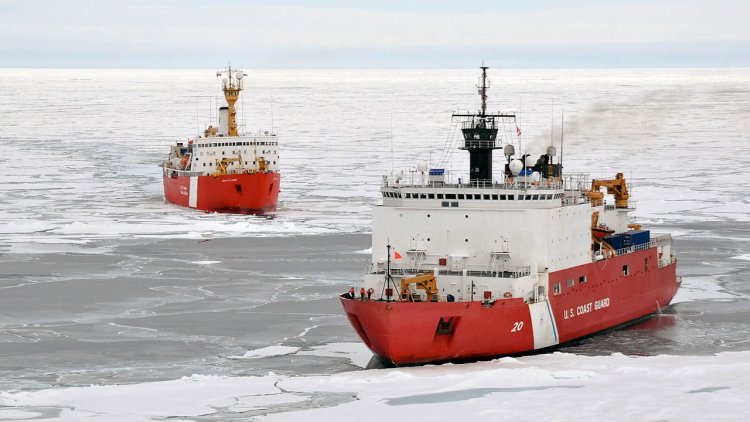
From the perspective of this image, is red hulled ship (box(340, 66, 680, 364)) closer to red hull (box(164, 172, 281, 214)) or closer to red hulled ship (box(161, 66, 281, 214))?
red hull (box(164, 172, 281, 214))

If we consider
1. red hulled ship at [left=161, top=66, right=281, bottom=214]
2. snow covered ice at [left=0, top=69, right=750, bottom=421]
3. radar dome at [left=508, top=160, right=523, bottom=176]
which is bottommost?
snow covered ice at [left=0, top=69, right=750, bottom=421]

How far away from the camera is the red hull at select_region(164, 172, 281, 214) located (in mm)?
53688

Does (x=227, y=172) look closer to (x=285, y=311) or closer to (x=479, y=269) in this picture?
(x=285, y=311)

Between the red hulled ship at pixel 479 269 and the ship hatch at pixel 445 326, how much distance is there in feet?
0.08

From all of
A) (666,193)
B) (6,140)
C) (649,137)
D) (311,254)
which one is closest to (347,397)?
(311,254)

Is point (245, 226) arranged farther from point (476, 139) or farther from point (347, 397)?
point (347, 397)

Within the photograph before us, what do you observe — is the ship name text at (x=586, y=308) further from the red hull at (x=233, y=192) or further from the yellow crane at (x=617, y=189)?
the red hull at (x=233, y=192)

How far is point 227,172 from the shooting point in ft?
183

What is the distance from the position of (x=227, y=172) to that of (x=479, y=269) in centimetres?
3233

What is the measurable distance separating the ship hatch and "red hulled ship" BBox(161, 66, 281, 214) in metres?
31.0

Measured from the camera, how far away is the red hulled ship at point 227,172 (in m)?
53.9

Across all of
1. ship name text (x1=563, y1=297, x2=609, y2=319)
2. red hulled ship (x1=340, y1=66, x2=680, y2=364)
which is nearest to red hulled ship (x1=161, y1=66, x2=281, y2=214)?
red hulled ship (x1=340, y1=66, x2=680, y2=364)

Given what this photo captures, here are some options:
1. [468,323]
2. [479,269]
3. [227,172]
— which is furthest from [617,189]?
[227,172]

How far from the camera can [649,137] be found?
83312mm
